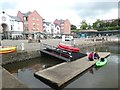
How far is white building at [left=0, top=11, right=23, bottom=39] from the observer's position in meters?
65.9

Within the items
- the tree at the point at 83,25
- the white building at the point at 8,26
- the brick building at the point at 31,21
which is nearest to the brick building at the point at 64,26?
the tree at the point at 83,25

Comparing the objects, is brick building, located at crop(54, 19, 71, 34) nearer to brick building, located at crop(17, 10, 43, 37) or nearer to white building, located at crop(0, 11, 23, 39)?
brick building, located at crop(17, 10, 43, 37)

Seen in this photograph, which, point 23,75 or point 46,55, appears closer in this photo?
point 23,75

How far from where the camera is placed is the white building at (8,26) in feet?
216

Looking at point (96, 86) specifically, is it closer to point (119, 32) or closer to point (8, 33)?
point (8, 33)

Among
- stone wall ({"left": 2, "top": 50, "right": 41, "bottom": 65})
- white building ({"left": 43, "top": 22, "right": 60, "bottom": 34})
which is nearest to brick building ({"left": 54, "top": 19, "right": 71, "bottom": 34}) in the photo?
white building ({"left": 43, "top": 22, "right": 60, "bottom": 34})

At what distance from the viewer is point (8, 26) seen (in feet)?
223

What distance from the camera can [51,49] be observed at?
1020 inches

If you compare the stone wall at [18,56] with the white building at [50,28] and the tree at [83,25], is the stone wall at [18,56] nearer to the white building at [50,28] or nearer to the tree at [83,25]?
the white building at [50,28]

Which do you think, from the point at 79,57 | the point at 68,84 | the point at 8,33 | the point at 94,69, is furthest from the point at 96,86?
the point at 8,33

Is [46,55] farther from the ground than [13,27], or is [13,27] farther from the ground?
[13,27]

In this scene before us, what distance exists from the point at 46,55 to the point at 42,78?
42.0ft

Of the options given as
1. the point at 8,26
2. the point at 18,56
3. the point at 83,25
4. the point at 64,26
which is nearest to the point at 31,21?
the point at 8,26

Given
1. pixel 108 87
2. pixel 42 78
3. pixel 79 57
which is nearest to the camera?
pixel 108 87
